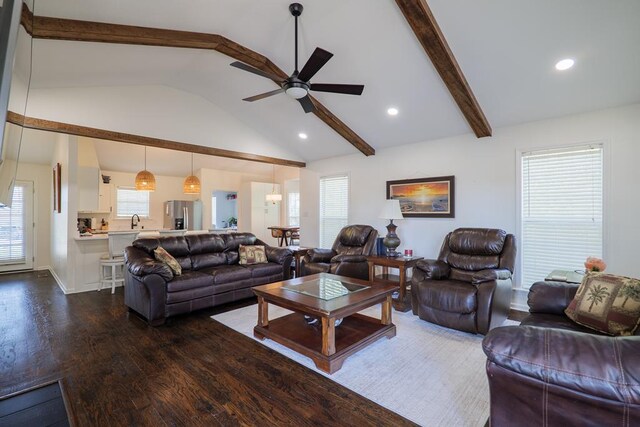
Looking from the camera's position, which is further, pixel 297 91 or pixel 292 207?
pixel 292 207

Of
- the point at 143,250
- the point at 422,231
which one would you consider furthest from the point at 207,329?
the point at 422,231

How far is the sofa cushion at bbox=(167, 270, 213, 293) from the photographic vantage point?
11.9 ft

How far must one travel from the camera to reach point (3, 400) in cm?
199

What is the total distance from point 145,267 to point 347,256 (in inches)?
107

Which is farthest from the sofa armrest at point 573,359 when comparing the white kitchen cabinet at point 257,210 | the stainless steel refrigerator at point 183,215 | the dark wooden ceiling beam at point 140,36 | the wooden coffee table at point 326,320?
the white kitchen cabinet at point 257,210

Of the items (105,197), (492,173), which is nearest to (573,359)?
(492,173)

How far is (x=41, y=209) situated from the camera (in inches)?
273

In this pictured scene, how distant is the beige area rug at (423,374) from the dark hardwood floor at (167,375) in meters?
0.13

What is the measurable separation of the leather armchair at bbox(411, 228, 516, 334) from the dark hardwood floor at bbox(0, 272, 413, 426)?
5.22ft

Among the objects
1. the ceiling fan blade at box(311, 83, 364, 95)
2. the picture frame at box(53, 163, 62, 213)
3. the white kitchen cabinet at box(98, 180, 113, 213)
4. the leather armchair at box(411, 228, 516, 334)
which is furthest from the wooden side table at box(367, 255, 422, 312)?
the white kitchen cabinet at box(98, 180, 113, 213)

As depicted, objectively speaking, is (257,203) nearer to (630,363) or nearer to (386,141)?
(386,141)

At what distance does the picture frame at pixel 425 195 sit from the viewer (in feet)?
15.8

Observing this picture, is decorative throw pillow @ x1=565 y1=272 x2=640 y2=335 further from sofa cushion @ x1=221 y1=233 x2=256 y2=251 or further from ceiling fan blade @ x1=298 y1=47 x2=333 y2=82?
sofa cushion @ x1=221 y1=233 x2=256 y2=251

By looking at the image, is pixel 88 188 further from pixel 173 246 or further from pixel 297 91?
pixel 297 91
